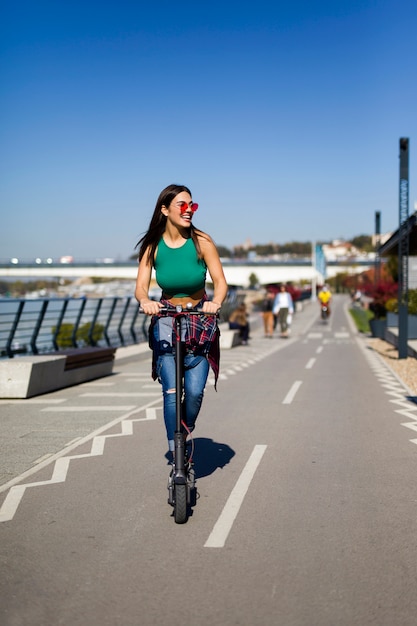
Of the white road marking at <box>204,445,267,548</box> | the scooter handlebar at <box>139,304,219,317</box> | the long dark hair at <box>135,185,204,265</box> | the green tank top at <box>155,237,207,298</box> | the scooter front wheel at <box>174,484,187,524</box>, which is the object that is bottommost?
the white road marking at <box>204,445,267,548</box>

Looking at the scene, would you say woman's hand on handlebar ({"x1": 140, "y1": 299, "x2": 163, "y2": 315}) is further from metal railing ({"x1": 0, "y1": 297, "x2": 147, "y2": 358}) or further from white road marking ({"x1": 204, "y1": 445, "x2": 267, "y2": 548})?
metal railing ({"x1": 0, "y1": 297, "x2": 147, "y2": 358})

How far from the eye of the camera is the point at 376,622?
11.1 feet

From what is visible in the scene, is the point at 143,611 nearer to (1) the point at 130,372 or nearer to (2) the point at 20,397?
(2) the point at 20,397

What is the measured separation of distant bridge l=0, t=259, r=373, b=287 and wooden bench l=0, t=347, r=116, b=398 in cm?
6305

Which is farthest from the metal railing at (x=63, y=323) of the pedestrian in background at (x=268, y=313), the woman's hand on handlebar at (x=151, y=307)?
the woman's hand on handlebar at (x=151, y=307)

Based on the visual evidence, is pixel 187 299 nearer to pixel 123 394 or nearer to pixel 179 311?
pixel 179 311

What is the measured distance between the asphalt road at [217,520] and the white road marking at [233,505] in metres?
0.02

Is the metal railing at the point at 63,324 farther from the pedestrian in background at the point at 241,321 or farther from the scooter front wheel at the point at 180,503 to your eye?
the scooter front wheel at the point at 180,503

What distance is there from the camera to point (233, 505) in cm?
537

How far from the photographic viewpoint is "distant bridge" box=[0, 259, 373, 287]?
84.6m

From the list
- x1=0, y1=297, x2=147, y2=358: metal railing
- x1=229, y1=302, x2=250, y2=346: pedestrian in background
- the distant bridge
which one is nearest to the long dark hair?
x1=0, y1=297, x2=147, y2=358: metal railing

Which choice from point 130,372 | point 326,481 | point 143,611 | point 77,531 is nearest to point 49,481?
point 77,531

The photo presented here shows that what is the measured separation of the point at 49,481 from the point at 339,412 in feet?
16.4

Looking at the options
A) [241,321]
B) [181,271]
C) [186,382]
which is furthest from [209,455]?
[241,321]
